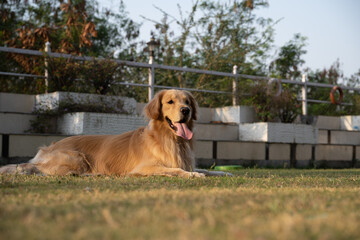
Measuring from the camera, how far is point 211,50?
15.1m

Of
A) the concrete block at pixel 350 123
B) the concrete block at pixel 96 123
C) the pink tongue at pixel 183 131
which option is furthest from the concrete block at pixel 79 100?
the concrete block at pixel 350 123

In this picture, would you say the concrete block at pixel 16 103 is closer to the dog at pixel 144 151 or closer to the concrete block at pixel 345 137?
the dog at pixel 144 151

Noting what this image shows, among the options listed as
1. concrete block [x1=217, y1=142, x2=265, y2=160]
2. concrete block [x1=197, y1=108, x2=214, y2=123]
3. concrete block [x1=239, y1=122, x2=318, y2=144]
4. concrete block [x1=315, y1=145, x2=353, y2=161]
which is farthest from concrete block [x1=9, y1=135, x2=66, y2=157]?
→ concrete block [x1=315, y1=145, x2=353, y2=161]

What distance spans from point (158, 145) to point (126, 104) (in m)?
3.16

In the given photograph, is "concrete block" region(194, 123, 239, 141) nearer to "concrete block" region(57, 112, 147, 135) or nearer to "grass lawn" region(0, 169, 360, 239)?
"concrete block" region(57, 112, 147, 135)

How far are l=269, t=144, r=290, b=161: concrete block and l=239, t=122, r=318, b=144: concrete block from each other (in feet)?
0.40

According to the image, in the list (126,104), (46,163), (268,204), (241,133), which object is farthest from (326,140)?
(268,204)

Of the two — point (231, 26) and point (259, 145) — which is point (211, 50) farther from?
point (259, 145)

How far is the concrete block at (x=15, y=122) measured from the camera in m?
7.03

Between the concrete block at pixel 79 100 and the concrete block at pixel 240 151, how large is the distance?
1901 millimetres

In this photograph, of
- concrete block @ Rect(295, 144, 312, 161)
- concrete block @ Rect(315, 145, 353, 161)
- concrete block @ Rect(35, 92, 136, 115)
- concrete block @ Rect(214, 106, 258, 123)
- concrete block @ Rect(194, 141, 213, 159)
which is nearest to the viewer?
concrete block @ Rect(35, 92, 136, 115)

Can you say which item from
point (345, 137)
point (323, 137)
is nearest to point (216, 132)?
point (323, 137)

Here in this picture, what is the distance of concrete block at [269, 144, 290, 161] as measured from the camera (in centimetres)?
888

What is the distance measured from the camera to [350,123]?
11492 millimetres
